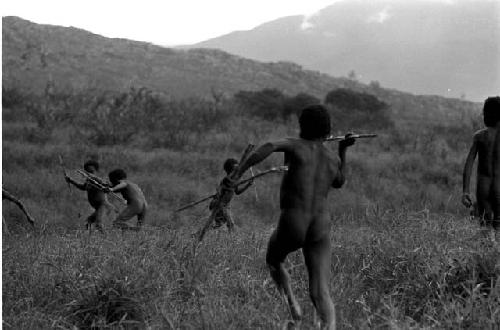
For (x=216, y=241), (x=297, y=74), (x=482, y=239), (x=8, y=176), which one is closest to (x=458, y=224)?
(x=482, y=239)

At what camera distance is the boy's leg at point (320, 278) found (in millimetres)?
3930

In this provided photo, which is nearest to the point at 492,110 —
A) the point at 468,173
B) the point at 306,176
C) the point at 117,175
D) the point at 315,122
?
the point at 468,173

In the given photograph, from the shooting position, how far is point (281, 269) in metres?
4.25

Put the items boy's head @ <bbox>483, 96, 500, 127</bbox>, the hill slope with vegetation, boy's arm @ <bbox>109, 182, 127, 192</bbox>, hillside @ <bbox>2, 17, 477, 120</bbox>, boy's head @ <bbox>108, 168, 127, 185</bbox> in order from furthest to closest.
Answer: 1. hillside @ <bbox>2, 17, 477, 120</bbox>
2. boy's head @ <bbox>108, 168, 127, 185</bbox>
3. boy's arm @ <bbox>109, 182, 127, 192</bbox>
4. boy's head @ <bbox>483, 96, 500, 127</bbox>
5. the hill slope with vegetation

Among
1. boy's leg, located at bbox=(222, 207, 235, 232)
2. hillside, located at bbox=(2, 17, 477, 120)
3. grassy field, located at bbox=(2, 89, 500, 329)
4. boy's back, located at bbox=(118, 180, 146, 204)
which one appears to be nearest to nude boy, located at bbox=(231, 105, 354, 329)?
grassy field, located at bbox=(2, 89, 500, 329)

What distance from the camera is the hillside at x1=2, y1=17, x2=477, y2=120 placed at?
35594mm

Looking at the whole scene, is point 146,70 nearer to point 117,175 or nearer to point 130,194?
point 117,175

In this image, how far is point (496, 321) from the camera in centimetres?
383

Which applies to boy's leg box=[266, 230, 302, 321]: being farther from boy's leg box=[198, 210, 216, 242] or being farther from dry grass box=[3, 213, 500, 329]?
boy's leg box=[198, 210, 216, 242]

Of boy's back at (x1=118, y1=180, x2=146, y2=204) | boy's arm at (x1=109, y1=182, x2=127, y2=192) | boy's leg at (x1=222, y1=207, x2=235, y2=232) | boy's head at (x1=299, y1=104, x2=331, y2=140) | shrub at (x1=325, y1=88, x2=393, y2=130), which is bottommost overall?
shrub at (x1=325, y1=88, x2=393, y2=130)

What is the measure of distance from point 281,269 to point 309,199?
1.71 feet

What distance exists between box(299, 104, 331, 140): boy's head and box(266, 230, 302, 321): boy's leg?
26.0 inches

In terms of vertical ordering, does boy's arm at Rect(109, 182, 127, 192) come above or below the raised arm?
below

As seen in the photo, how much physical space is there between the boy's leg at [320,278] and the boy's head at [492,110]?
3.10m
